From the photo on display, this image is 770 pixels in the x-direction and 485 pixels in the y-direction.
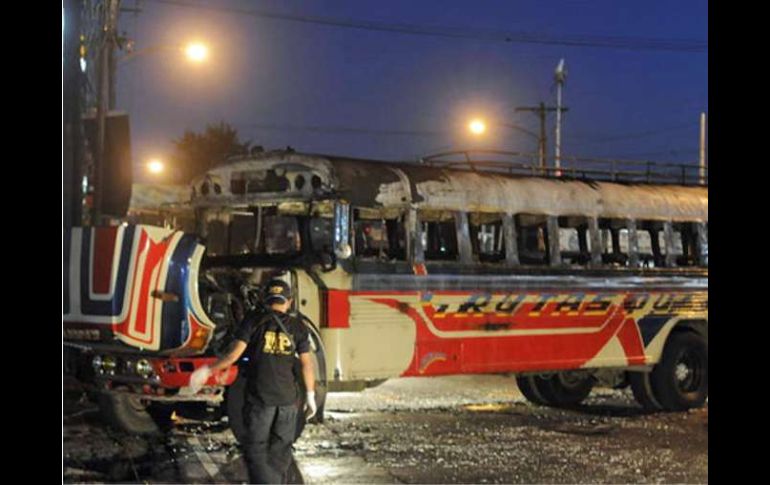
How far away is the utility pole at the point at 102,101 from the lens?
54.7ft

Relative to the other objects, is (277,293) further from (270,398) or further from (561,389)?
(561,389)

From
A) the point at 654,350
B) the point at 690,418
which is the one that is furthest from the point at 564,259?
the point at 690,418

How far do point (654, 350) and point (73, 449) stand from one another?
6.71 metres

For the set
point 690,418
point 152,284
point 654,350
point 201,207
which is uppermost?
point 201,207

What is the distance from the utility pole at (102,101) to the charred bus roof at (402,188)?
22.7ft

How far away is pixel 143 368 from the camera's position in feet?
27.3

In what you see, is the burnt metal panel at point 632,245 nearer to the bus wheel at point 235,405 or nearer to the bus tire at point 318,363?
the bus tire at point 318,363

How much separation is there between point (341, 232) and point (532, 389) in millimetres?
4675

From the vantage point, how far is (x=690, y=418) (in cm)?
1186

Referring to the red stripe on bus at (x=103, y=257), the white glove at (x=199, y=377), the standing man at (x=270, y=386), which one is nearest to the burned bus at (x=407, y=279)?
the red stripe on bus at (x=103, y=257)

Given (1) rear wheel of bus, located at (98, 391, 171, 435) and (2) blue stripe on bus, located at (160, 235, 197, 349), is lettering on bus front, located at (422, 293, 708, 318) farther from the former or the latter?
(1) rear wheel of bus, located at (98, 391, 171, 435)

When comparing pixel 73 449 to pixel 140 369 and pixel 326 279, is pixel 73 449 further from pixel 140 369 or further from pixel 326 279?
pixel 326 279

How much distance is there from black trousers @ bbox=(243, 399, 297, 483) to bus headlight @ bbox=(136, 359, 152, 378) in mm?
1866
